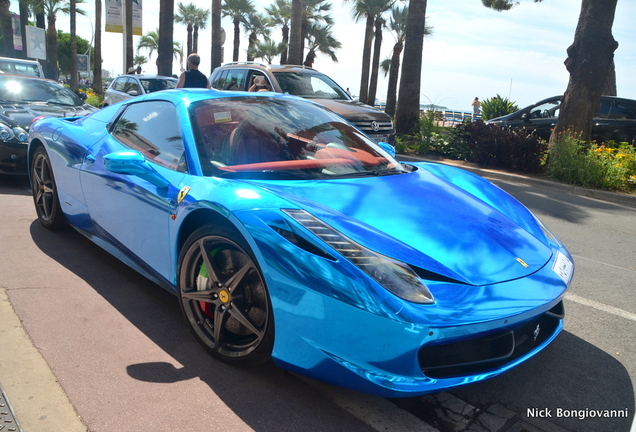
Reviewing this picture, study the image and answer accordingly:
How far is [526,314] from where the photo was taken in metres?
2.36

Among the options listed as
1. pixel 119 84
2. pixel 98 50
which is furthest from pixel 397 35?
pixel 119 84

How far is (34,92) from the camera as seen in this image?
8.48m

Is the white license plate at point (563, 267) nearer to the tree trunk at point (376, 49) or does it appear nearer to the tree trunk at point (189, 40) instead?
the tree trunk at point (376, 49)

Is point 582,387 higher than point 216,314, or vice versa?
point 216,314

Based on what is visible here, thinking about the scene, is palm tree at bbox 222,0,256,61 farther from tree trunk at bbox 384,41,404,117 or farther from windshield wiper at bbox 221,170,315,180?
windshield wiper at bbox 221,170,315,180

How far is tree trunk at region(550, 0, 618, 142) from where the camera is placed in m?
10.4

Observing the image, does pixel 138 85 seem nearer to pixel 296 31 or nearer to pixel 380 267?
pixel 296 31

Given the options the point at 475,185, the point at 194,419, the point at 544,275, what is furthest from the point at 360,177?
the point at 194,419

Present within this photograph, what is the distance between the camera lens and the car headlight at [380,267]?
2213 millimetres

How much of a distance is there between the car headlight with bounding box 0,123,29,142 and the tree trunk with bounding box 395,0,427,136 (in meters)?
9.73

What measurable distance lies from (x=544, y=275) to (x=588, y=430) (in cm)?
70

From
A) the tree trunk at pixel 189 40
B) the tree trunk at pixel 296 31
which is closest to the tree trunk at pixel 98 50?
the tree trunk at pixel 189 40

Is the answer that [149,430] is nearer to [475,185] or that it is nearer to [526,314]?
[526,314]

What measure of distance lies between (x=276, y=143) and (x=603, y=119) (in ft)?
39.2
